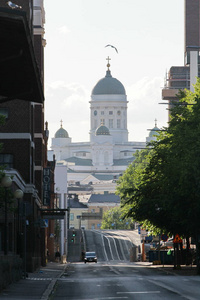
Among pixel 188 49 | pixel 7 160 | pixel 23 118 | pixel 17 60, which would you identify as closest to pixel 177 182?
pixel 23 118

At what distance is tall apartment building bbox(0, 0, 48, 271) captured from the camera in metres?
15.8

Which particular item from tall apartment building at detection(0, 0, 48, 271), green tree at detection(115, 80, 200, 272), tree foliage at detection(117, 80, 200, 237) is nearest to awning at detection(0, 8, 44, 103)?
tall apartment building at detection(0, 0, 48, 271)

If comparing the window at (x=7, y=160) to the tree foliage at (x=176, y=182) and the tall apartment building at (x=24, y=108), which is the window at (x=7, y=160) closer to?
the tall apartment building at (x=24, y=108)

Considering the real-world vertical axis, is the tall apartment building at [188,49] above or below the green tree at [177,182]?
above

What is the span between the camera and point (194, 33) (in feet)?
548

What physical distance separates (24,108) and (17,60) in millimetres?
36680

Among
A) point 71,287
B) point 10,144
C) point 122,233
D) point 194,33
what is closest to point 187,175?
point 10,144

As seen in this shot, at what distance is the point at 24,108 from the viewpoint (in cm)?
5331

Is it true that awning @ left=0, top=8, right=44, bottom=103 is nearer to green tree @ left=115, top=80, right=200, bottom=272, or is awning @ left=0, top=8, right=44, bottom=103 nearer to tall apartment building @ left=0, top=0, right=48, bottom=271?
tall apartment building @ left=0, top=0, right=48, bottom=271

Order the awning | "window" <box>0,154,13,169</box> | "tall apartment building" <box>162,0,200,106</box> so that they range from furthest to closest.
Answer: "tall apartment building" <box>162,0,200,106</box>, "window" <box>0,154,13,169</box>, the awning

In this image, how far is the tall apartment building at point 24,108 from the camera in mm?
15844

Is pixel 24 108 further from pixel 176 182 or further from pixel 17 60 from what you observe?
pixel 17 60

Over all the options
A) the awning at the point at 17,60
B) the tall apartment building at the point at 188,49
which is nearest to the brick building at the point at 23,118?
the awning at the point at 17,60

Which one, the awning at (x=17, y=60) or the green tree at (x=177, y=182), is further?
the green tree at (x=177, y=182)
